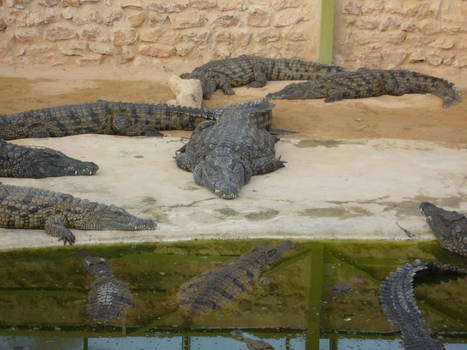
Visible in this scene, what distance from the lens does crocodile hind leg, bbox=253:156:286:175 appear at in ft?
20.0

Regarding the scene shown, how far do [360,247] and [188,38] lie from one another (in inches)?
273

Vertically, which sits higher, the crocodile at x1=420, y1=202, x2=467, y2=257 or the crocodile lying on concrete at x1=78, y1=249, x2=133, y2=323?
the crocodile at x1=420, y1=202, x2=467, y2=257

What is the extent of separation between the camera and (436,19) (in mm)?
10531

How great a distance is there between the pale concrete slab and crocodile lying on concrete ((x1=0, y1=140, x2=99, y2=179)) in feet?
0.27

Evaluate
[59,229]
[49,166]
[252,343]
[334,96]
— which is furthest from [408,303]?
[334,96]

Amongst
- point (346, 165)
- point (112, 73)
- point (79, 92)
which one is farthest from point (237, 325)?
point (112, 73)

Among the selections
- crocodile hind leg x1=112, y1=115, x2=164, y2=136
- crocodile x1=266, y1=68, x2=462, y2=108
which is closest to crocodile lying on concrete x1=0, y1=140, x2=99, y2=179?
crocodile hind leg x1=112, y1=115, x2=164, y2=136

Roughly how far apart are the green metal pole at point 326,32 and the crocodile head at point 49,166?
590 centimetres

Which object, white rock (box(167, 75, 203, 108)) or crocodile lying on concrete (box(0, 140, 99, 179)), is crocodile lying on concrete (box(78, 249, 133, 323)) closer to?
crocodile lying on concrete (box(0, 140, 99, 179))

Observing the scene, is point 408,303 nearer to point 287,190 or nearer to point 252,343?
point 252,343

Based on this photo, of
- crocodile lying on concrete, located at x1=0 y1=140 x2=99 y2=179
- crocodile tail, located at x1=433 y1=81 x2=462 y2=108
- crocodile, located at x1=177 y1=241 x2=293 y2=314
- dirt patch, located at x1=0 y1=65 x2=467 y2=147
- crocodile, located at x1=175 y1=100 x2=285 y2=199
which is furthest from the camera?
crocodile tail, located at x1=433 y1=81 x2=462 y2=108

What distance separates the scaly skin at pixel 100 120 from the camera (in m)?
7.30

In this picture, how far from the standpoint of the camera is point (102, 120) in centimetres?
762

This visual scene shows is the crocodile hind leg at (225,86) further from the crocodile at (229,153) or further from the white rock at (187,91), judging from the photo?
the crocodile at (229,153)
